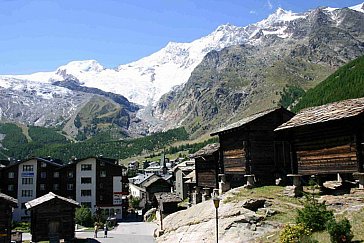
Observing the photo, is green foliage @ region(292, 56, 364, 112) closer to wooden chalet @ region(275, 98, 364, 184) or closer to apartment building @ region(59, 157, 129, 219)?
apartment building @ region(59, 157, 129, 219)

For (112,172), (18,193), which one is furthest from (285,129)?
(18,193)

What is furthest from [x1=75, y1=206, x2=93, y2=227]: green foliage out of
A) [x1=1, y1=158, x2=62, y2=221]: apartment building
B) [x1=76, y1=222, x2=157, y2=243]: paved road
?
[x1=1, y1=158, x2=62, y2=221]: apartment building

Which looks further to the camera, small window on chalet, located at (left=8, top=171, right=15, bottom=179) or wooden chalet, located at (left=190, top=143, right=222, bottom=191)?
small window on chalet, located at (left=8, top=171, right=15, bottom=179)

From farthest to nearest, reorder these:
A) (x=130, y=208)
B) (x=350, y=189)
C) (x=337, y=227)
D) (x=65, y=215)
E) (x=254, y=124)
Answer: (x=130, y=208) < (x=65, y=215) < (x=254, y=124) < (x=350, y=189) < (x=337, y=227)

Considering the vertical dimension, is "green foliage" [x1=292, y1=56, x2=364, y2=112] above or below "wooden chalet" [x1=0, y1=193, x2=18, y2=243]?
above

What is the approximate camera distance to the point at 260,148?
41.6m

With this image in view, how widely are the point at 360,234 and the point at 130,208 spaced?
8989 cm

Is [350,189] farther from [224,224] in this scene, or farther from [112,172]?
[112,172]

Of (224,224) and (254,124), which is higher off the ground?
(254,124)

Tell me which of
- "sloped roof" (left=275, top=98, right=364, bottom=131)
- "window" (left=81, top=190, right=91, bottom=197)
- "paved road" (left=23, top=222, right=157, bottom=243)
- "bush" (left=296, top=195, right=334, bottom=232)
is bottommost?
"paved road" (left=23, top=222, right=157, bottom=243)

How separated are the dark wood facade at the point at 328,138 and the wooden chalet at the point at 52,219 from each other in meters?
28.1

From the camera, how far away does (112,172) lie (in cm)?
8688

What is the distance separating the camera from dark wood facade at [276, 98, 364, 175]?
2791cm

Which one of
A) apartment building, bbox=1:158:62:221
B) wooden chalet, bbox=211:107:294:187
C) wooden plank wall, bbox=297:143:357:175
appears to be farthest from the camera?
apartment building, bbox=1:158:62:221
